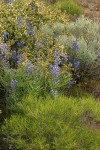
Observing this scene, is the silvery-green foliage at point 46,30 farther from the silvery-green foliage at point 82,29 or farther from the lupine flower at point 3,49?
the lupine flower at point 3,49

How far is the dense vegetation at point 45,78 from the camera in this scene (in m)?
4.20

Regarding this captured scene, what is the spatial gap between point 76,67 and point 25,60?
3.43 ft

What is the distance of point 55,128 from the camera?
4.13m

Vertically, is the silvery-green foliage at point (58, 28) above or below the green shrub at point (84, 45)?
above

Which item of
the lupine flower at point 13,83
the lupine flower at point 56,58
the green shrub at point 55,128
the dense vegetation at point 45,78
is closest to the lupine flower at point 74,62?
the dense vegetation at point 45,78

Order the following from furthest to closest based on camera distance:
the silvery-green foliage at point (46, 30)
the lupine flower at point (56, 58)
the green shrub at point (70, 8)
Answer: the green shrub at point (70, 8) → the silvery-green foliage at point (46, 30) → the lupine flower at point (56, 58)

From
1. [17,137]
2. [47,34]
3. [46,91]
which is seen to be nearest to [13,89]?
[46,91]

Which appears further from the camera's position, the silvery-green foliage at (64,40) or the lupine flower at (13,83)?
the silvery-green foliage at (64,40)

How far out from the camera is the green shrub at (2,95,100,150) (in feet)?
13.4

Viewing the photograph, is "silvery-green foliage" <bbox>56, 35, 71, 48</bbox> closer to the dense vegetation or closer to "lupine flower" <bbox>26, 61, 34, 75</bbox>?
the dense vegetation

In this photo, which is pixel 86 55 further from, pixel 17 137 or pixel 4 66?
pixel 17 137

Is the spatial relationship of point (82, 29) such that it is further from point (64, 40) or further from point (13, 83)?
point (13, 83)

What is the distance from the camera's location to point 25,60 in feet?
17.5

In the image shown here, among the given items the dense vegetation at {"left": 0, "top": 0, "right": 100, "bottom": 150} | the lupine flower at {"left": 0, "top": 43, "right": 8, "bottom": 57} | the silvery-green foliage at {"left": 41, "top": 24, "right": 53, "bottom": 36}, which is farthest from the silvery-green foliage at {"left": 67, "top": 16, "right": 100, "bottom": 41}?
the lupine flower at {"left": 0, "top": 43, "right": 8, "bottom": 57}
